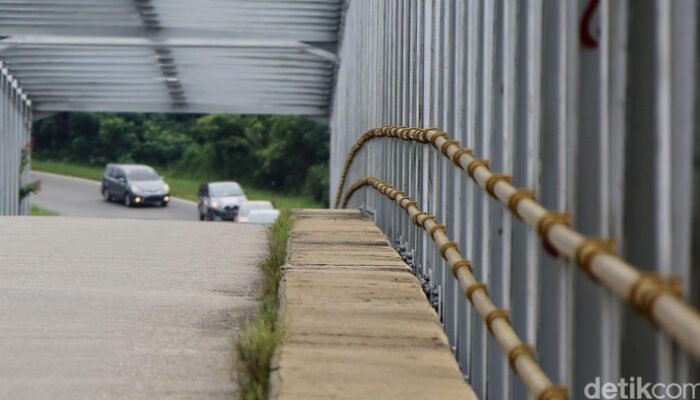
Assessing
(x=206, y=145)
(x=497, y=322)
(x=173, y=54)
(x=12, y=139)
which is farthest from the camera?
(x=206, y=145)

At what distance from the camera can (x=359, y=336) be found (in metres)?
4.45

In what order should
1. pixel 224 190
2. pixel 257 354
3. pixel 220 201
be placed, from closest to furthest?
pixel 257 354, pixel 220 201, pixel 224 190

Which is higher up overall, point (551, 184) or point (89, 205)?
point (551, 184)

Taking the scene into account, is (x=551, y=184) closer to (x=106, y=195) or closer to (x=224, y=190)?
(x=224, y=190)

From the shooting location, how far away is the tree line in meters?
59.5

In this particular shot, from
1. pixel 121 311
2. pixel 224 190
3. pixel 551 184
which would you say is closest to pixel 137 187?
pixel 224 190

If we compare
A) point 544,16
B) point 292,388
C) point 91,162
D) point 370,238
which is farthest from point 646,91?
point 91,162

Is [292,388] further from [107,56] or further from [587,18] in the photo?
[107,56]

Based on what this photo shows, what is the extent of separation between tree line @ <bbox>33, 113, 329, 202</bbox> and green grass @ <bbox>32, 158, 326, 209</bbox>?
0.50 meters

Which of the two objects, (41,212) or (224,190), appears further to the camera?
(41,212)

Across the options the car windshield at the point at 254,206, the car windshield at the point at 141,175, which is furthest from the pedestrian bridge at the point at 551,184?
the car windshield at the point at 141,175

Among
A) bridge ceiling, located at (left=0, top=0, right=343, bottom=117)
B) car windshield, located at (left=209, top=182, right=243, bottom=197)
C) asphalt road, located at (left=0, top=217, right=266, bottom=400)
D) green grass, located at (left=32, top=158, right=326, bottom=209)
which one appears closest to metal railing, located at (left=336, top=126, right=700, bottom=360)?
asphalt road, located at (left=0, top=217, right=266, bottom=400)

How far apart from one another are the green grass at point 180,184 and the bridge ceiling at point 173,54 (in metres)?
20.4

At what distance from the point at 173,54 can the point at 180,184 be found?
31244mm
